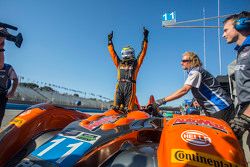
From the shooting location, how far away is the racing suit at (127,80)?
5.33 metres

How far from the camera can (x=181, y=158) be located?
162 centimetres

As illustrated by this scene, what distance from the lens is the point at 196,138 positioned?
1.81 m

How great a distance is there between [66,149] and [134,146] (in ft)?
1.94

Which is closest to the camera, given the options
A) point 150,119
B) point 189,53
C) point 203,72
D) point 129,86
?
point 150,119

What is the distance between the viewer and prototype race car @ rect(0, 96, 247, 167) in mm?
1678

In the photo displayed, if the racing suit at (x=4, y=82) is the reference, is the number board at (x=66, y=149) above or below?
below

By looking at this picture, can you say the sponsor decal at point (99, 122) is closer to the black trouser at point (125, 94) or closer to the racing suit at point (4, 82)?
the racing suit at point (4, 82)

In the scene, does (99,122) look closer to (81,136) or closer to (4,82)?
(81,136)

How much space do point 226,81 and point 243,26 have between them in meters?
7.06

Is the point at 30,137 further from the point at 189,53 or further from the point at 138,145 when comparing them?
the point at 189,53

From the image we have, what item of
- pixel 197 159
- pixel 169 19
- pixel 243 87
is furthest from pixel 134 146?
pixel 169 19

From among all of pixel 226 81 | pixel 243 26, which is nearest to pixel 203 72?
pixel 243 26

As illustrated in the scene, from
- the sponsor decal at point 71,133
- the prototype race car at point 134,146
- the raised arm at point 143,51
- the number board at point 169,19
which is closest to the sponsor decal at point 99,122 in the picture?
the prototype race car at point 134,146

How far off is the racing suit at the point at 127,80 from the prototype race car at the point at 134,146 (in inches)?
110
